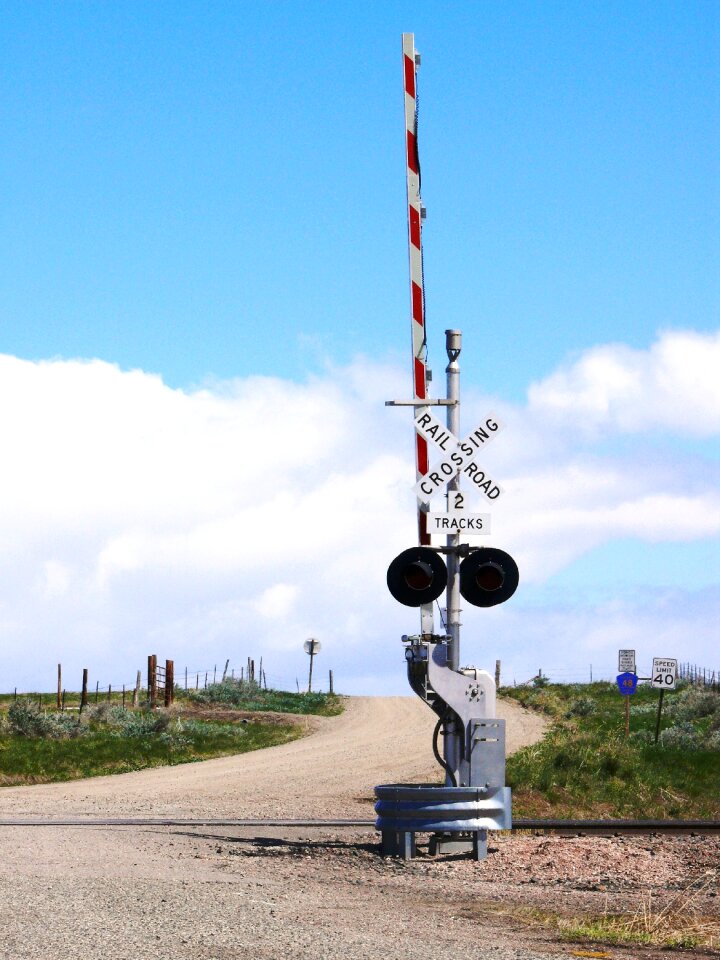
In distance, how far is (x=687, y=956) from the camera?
838 cm

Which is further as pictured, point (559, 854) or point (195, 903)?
point (559, 854)

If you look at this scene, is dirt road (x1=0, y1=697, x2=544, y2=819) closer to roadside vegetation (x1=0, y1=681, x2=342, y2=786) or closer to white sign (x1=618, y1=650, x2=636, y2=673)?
roadside vegetation (x1=0, y1=681, x2=342, y2=786)

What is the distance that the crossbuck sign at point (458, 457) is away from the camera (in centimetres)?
1296

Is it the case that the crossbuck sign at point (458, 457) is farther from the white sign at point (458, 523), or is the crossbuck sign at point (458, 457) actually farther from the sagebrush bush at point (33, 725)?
the sagebrush bush at point (33, 725)

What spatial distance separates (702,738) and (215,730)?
14.2 m

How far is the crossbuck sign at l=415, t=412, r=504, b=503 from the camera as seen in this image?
42.5 feet

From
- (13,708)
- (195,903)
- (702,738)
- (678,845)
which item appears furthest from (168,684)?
(195,903)

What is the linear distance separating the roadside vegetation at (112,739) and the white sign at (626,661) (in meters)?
9.67

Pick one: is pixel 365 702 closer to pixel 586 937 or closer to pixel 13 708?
pixel 13 708

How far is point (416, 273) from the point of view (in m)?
13.5

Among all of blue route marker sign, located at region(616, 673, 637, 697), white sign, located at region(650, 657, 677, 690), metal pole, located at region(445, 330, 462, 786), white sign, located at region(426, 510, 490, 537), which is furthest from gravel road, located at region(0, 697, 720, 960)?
blue route marker sign, located at region(616, 673, 637, 697)

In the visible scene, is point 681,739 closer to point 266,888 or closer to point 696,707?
point 696,707

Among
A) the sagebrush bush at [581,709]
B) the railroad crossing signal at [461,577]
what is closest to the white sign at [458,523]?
the railroad crossing signal at [461,577]

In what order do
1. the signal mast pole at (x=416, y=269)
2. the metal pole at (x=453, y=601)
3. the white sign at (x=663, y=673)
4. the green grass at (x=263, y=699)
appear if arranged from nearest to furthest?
1. the metal pole at (x=453, y=601)
2. the signal mast pole at (x=416, y=269)
3. the white sign at (x=663, y=673)
4. the green grass at (x=263, y=699)
